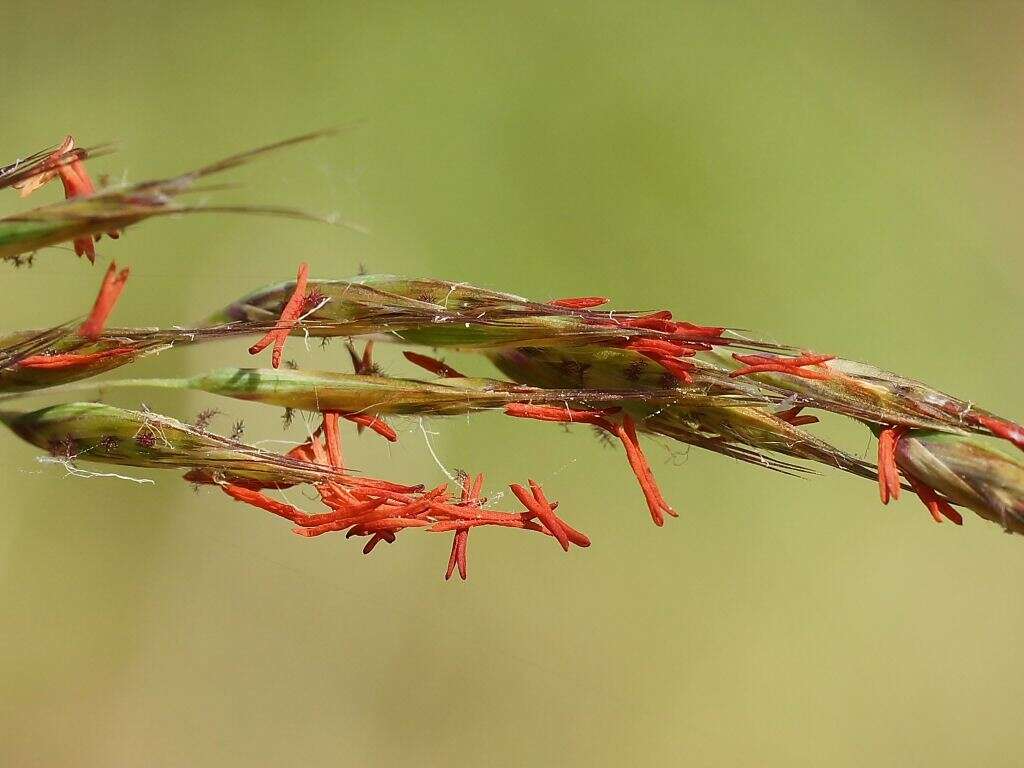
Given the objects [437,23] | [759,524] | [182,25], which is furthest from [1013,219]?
[182,25]

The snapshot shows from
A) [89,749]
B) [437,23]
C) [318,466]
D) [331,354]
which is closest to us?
[318,466]

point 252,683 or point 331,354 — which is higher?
point 331,354

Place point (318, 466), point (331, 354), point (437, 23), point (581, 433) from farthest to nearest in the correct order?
point (437, 23)
point (581, 433)
point (331, 354)
point (318, 466)

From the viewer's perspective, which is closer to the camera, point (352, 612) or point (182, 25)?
point (352, 612)

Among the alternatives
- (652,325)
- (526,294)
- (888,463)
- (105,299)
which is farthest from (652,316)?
(526,294)

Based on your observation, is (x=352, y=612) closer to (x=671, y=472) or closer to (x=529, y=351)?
(x=671, y=472)

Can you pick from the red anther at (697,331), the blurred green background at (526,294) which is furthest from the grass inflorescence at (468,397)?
the blurred green background at (526,294)
